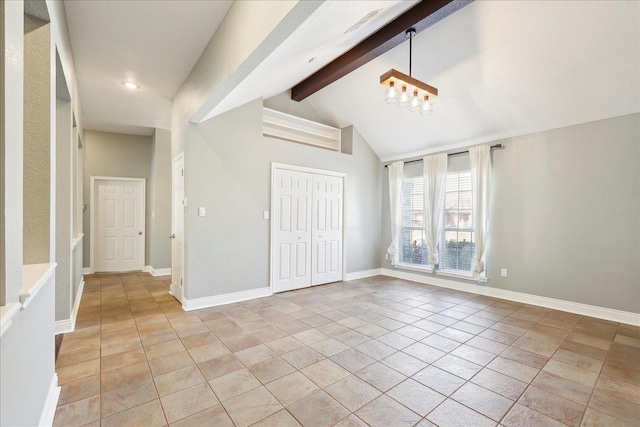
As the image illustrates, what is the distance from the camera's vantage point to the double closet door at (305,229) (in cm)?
453

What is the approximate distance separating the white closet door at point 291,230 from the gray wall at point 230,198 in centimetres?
19

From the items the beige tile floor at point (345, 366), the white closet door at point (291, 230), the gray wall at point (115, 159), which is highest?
the gray wall at point (115, 159)

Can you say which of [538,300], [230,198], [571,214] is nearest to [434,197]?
[571,214]

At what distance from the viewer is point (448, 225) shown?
507 cm

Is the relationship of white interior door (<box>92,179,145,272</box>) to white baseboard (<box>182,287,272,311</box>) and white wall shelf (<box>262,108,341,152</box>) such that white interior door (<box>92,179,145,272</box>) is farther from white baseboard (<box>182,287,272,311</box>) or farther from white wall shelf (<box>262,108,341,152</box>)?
white wall shelf (<box>262,108,341,152</box>)

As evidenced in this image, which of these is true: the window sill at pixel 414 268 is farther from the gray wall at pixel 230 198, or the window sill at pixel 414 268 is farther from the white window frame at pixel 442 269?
the gray wall at pixel 230 198

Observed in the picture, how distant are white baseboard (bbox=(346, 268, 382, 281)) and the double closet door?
11.4 inches

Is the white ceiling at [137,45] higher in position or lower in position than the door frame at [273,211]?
higher

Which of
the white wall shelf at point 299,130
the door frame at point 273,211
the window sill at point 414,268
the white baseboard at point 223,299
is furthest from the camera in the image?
the window sill at point 414,268

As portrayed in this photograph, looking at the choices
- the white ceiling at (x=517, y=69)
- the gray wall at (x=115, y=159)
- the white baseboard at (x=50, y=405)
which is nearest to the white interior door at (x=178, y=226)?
the white baseboard at (x=50, y=405)

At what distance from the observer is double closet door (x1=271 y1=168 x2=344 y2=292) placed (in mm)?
4531

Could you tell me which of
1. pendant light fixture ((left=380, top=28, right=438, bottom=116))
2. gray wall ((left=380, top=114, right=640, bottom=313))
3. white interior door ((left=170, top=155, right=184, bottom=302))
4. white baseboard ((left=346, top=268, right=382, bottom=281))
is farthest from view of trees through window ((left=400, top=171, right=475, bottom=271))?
white interior door ((left=170, top=155, right=184, bottom=302))

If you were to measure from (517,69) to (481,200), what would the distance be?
190 centimetres

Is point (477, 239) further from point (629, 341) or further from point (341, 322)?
point (341, 322)
